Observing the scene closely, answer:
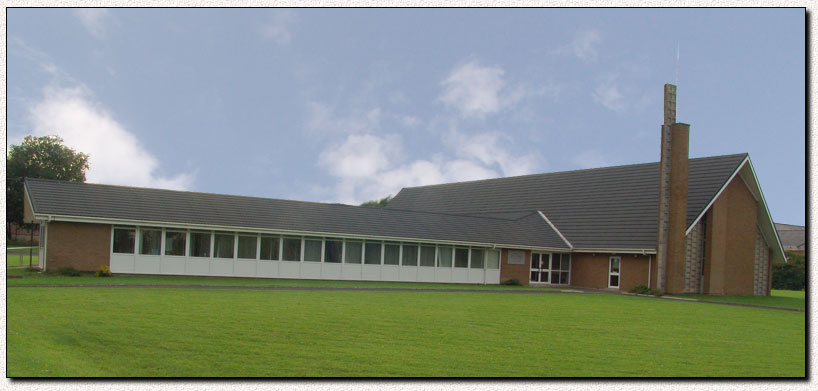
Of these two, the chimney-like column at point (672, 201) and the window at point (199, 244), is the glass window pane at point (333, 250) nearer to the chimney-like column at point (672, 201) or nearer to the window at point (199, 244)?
the window at point (199, 244)

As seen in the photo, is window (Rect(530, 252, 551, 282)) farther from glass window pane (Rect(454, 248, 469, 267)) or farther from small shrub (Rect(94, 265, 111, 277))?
small shrub (Rect(94, 265, 111, 277))

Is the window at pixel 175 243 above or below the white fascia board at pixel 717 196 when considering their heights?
below

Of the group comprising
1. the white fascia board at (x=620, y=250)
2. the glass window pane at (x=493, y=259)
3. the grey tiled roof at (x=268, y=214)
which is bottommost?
the glass window pane at (x=493, y=259)

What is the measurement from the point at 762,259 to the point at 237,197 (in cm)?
2333

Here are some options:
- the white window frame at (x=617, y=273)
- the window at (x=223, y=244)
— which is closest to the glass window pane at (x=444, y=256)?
the white window frame at (x=617, y=273)

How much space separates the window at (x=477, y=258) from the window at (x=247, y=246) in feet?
31.1

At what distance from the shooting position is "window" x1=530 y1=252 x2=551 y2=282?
32.2 metres

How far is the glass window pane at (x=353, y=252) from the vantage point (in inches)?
1098

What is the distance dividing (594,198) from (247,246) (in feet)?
56.3

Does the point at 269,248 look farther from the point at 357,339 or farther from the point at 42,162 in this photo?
the point at 42,162

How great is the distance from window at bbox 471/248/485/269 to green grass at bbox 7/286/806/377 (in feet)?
43.3

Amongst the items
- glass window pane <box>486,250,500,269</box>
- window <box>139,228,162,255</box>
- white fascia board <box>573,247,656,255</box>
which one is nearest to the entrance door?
white fascia board <box>573,247,656,255</box>

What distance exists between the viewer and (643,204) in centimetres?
3152

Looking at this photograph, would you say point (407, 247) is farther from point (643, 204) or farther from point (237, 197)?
point (643, 204)
